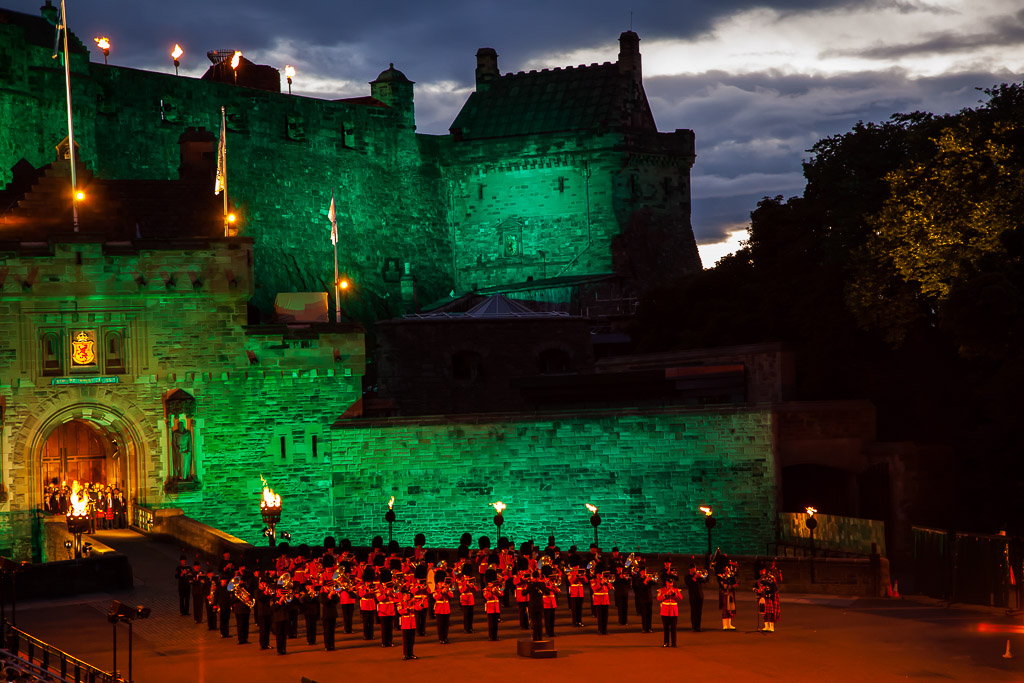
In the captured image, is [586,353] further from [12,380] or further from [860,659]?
[860,659]

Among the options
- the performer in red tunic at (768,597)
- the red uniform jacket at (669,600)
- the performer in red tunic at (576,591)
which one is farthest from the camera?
the performer in red tunic at (576,591)

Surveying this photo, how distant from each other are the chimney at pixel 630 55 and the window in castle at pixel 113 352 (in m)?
37.5

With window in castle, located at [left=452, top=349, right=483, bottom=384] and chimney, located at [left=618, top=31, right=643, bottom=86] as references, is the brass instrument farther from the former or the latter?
chimney, located at [left=618, top=31, right=643, bottom=86]

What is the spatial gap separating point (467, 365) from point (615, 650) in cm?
2484

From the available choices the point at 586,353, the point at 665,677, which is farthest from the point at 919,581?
the point at 586,353

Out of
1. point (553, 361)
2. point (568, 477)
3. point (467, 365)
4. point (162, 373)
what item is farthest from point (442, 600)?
point (553, 361)

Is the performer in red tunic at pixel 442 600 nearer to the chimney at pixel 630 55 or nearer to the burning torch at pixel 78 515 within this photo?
the burning torch at pixel 78 515

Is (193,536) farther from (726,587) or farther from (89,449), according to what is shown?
(726,587)

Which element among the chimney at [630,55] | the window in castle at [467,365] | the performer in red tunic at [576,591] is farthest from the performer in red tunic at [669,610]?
the chimney at [630,55]

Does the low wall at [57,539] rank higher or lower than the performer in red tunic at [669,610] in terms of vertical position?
higher

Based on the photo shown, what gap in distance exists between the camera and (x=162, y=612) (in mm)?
28156

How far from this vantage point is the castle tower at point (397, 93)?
6956 centimetres

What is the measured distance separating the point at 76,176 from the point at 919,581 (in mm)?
24629

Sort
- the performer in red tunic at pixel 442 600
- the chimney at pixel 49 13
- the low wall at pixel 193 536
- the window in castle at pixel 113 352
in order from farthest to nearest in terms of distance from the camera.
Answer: the chimney at pixel 49 13 → the window in castle at pixel 113 352 → the low wall at pixel 193 536 → the performer in red tunic at pixel 442 600
